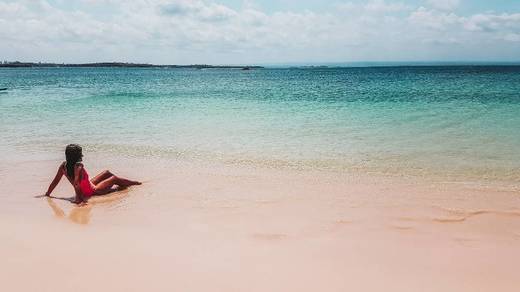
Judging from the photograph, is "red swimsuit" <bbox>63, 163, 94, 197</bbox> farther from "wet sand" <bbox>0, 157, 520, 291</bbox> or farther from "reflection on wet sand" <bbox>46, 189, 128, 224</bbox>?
"wet sand" <bbox>0, 157, 520, 291</bbox>

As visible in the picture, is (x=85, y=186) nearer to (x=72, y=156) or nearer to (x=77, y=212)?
(x=72, y=156)

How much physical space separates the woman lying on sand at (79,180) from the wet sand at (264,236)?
0.84 feet

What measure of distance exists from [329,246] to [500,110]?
19538 mm

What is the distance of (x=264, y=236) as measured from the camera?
589 centimetres

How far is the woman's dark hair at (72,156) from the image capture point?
8023mm

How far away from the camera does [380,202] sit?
7500mm

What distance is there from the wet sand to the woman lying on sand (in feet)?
0.84

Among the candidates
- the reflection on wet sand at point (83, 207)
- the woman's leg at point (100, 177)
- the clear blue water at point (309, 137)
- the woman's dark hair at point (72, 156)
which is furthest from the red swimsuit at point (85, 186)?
the clear blue water at point (309, 137)

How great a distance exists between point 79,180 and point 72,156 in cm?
51

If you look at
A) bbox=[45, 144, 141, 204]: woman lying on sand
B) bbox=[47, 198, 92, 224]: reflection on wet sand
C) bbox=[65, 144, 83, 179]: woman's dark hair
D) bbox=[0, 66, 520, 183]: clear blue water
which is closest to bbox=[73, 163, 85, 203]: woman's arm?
bbox=[45, 144, 141, 204]: woman lying on sand

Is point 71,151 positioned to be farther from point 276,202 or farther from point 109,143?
point 109,143

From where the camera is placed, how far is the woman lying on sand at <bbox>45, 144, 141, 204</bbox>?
7.88 m

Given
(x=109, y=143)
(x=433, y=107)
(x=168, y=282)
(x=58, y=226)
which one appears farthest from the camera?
(x=433, y=107)

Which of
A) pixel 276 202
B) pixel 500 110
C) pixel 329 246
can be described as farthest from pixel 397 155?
pixel 500 110
